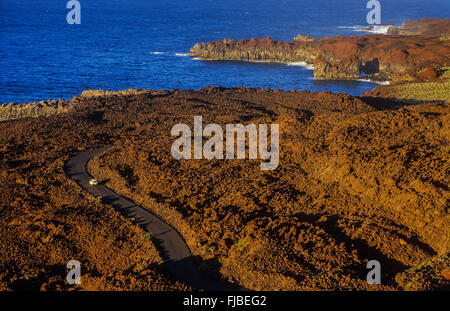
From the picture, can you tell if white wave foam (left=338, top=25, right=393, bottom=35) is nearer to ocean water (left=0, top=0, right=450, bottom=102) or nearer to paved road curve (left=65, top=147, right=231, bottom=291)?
ocean water (left=0, top=0, right=450, bottom=102)

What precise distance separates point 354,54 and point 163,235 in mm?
73188

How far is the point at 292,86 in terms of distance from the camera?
7031 cm

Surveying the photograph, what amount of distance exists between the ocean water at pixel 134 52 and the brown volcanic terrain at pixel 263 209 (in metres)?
40.4

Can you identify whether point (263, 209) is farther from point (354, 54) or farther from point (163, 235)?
point (354, 54)

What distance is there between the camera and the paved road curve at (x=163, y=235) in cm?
1473

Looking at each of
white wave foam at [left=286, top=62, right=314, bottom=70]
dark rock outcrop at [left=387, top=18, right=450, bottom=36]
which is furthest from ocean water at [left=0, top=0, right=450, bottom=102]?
dark rock outcrop at [left=387, top=18, right=450, bottom=36]

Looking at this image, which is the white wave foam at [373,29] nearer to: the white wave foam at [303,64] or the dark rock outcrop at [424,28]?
the dark rock outcrop at [424,28]

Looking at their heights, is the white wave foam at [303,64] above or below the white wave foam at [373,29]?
below

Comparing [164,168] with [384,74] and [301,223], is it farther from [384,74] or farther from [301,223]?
[384,74]

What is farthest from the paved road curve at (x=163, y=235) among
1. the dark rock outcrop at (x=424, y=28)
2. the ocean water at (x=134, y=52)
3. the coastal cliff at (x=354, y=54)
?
the dark rock outcrop at (x=424, y=28)

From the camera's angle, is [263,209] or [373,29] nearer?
[263,209]

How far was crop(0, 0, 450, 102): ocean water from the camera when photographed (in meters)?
70.8

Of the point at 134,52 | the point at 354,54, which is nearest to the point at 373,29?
the point at 354,54

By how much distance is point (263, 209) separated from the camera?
20375 mm
